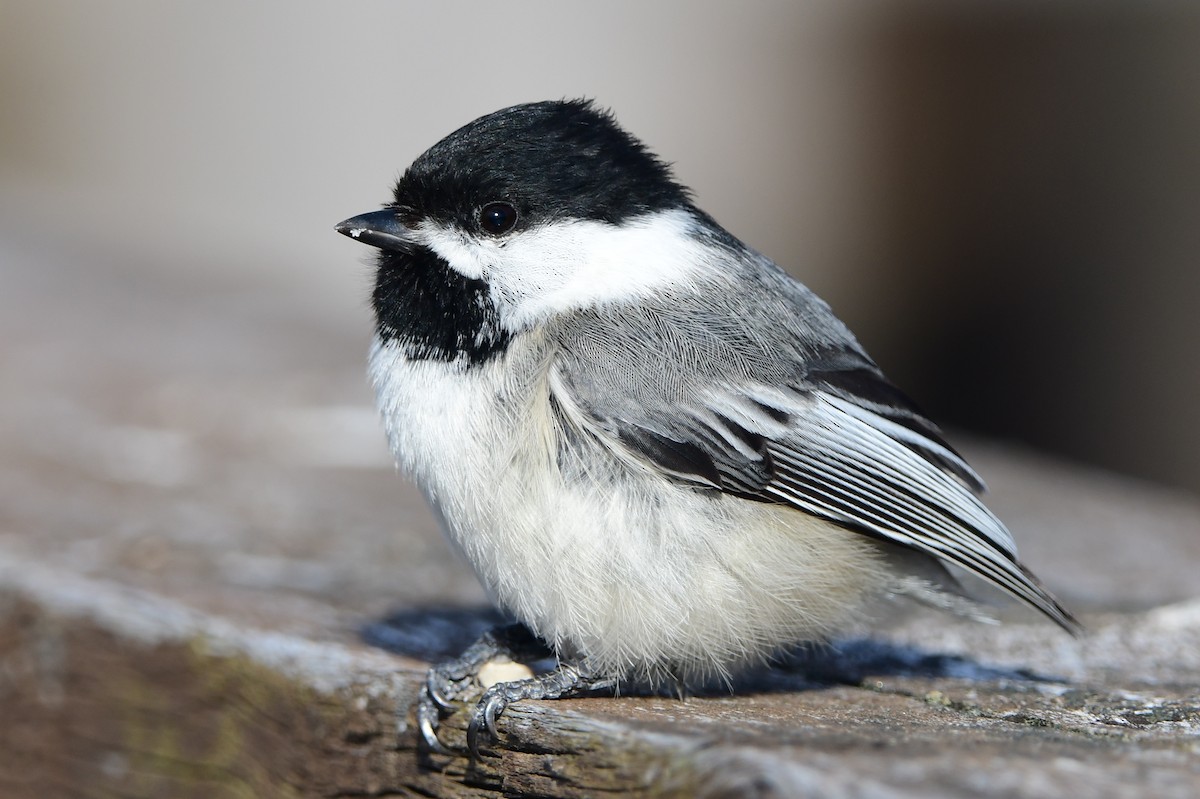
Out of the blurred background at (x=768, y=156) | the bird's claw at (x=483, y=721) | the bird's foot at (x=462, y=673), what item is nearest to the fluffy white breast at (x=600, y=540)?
Answer: the bird's foot at (x=462, y=673)

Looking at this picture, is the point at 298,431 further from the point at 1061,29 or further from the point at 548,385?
the point at 1061,29

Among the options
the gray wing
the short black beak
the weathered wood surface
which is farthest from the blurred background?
the gray wing

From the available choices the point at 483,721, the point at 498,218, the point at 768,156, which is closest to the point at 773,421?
the point at 498,218

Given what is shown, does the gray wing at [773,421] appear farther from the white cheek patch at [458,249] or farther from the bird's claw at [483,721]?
the bird's claw at [483,721]

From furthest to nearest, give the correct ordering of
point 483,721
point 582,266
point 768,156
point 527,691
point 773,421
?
point 768,156 → point 582,266 → point 773,421 → point 527,691 → point 483,721

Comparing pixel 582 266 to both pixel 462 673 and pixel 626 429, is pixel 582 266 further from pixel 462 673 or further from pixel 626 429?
pixel 462 673

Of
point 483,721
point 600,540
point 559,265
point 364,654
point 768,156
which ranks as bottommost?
point 483,721

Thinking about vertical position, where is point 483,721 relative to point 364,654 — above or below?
below
